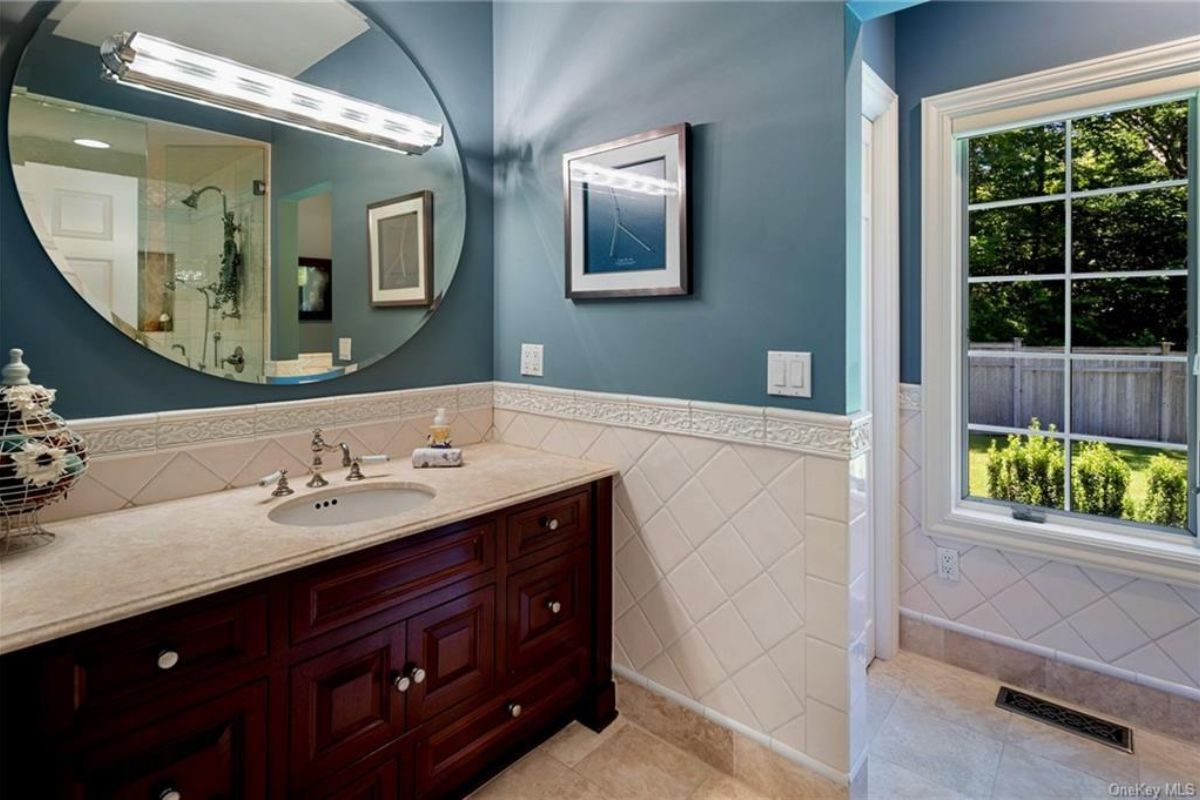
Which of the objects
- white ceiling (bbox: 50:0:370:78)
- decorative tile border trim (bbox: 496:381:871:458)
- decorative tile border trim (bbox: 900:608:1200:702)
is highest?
white ceiling (bbox: 50:0:370:78)

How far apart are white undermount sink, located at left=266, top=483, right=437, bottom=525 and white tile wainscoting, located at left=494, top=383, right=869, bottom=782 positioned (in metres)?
0.59

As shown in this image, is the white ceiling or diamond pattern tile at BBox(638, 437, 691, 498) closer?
the white ceiling

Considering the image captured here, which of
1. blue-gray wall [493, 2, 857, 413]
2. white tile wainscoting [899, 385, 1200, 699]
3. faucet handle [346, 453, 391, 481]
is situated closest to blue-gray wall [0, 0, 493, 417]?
blue-gray wall [493, 2, 857, 413]

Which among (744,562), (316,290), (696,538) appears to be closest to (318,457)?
(316,290)

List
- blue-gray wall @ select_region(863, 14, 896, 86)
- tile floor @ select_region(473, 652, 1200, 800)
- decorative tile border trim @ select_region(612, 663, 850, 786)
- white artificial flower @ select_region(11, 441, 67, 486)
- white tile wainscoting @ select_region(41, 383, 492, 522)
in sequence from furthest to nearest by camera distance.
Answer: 1. blue-gray wall @ select_region(863, 14, 896, 86)
2. tile floor @ select_region(473, 652, 1200, 800)
3. decorative tile border trim @ select_region(612, 663, 850, 786)
4. white tile wainscoting @ select_region(41, 383, 492, 522)
5. white artificial flower @ select_region(11, 441, 67, 486)

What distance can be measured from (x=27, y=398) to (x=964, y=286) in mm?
2762

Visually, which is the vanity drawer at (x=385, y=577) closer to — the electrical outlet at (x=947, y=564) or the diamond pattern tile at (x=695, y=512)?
the diamond pattern tile at (x=695, y=512)

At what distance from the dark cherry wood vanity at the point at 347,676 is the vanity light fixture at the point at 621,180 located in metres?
0.91

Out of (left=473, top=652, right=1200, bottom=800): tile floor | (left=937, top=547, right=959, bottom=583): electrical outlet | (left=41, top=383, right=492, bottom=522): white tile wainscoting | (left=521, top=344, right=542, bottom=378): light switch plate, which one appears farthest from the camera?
(left=937, top=547, right=959, bottom=583): electrical outlet

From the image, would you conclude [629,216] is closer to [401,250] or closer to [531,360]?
[531,360]

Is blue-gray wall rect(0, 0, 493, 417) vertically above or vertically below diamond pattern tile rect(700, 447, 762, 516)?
above

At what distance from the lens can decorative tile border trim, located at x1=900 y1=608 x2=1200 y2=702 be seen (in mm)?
1904

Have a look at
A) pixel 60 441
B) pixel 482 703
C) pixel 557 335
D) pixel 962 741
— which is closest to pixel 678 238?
pixel 557 335

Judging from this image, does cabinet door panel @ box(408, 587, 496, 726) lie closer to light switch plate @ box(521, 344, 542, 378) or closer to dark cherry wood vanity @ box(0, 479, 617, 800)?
dark cherry wood vanity @ box(0, 479, 617, 800)
